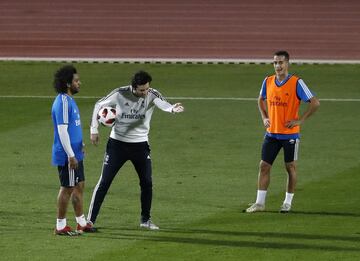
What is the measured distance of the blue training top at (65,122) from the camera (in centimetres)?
1455

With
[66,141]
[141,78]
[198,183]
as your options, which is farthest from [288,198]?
[66,141]

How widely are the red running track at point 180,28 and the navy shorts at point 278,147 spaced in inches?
Answer: 820

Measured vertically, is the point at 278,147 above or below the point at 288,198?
above

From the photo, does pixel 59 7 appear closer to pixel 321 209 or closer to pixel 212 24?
pixel 212 24

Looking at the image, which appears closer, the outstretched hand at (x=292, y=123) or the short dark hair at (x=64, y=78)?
the short dark hair at (x=64, y=78)

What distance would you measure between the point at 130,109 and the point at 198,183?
11.9 ft

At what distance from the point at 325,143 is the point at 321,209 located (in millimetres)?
5905

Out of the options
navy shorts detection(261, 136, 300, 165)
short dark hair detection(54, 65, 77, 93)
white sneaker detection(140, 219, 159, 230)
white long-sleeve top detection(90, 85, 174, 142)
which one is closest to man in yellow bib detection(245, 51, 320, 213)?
navy shorts detection(261, 136, 300, 165)

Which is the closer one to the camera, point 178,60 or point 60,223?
point 60,223

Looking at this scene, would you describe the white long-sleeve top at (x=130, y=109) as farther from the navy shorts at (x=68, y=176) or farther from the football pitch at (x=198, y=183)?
the football pitch at (x=198, y=183)

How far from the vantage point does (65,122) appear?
14.5 meters

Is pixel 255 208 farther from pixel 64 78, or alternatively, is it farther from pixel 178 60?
pixel 178 60

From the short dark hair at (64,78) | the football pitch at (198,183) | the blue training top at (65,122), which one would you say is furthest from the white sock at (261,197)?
the short dark hair at (64,78)

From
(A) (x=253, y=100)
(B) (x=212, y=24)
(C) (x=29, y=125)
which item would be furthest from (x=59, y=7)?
(C) (x=29, y=125)
